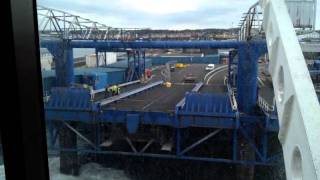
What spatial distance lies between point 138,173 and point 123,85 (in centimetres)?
261

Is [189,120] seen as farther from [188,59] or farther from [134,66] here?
[188,59]

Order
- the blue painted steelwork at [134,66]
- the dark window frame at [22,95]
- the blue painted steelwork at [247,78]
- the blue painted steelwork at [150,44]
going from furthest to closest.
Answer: the blue painted steelwork at [134,66] → the blue painted steelwork at [150,44] → the blue painted steelwork at [247,78] → the dark window frame at [22,95]

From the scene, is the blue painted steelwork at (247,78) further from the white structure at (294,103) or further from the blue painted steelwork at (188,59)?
the blue painted steelwork at (188,59)

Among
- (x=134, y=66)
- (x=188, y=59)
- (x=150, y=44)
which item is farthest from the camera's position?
(x=188, y=59)

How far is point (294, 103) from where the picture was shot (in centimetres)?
83

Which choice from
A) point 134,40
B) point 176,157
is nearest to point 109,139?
point 176,157

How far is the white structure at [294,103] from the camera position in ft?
2.12

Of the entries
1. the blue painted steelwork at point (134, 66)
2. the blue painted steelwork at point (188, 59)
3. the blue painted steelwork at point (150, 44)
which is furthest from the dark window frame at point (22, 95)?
the blue painted steelwork at point (188, 59)

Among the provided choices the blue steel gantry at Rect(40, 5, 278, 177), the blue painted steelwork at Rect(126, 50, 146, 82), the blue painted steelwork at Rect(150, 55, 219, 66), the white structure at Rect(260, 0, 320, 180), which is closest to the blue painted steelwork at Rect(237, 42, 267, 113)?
the blue steel gantry at Rect(40, 5, 278, 177)

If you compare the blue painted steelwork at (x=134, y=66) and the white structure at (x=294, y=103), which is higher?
the white structure at (x=294, y=103)

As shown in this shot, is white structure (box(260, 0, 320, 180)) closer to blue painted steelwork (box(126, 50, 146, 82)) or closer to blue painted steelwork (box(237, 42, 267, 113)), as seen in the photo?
blue painted steelwork (box(237, 42, 267, 113))

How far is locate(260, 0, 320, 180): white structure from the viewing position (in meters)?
0.65

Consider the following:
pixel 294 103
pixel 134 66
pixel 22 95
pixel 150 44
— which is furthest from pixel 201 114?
pixel 22 95

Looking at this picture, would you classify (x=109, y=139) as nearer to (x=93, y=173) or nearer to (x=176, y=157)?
(x=93, y=173)
